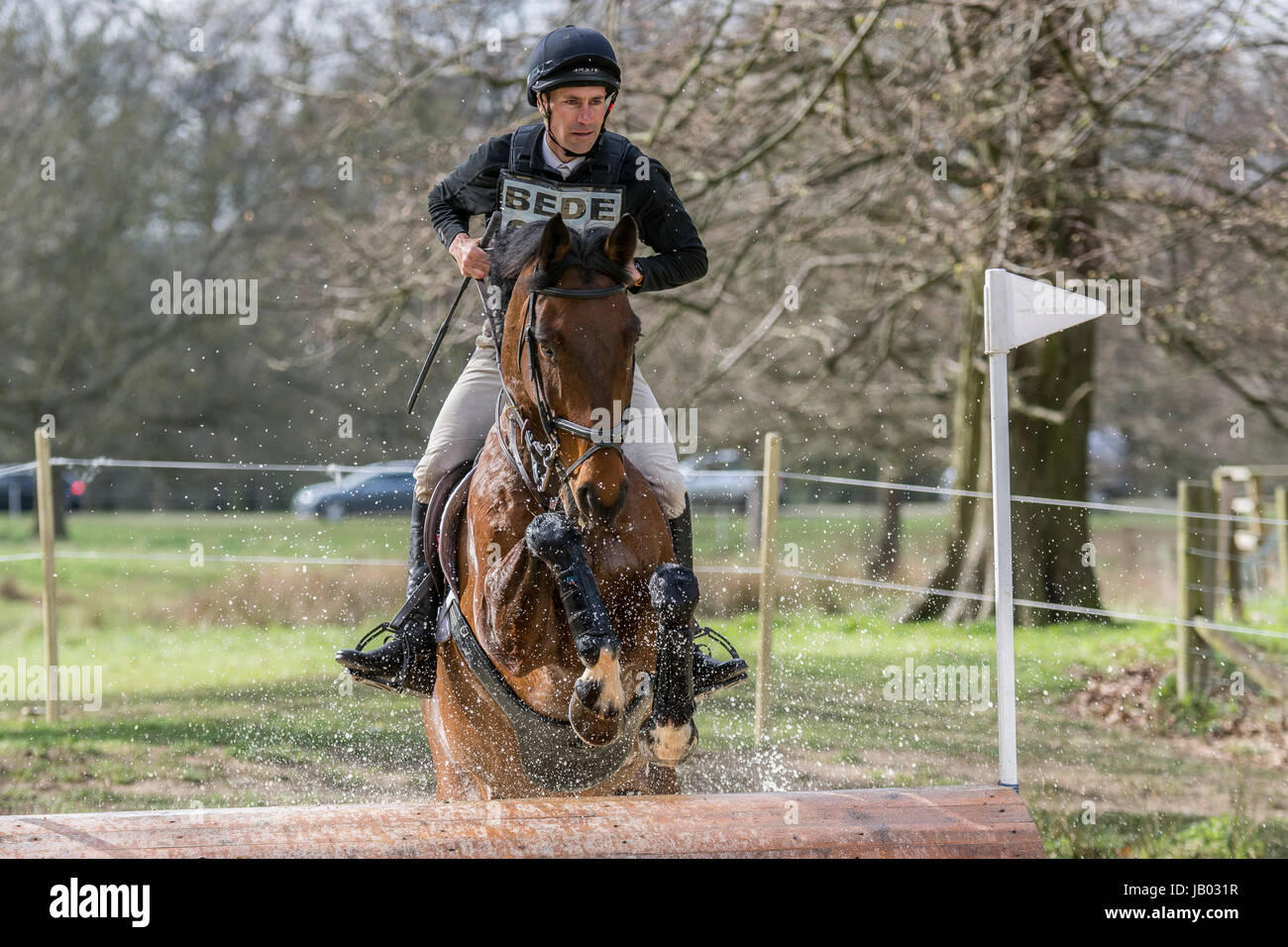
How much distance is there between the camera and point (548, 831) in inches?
110

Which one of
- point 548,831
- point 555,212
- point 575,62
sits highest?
point 575,62

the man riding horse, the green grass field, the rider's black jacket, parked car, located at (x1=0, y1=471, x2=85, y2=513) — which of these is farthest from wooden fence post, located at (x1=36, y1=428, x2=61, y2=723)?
parked car, located at (x1=0, y1=471, x2=85, y2=513)

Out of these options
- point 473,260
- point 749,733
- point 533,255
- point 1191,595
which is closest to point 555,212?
point 533,255

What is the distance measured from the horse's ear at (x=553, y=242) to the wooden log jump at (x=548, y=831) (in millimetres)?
1362

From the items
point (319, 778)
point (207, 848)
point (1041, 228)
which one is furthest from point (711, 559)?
point (207, 848)

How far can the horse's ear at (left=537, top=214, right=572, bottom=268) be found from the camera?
2.82 m

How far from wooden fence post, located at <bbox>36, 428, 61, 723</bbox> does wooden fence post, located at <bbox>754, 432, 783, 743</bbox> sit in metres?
4.01

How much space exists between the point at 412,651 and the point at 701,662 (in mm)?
924

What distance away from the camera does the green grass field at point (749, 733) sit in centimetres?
539

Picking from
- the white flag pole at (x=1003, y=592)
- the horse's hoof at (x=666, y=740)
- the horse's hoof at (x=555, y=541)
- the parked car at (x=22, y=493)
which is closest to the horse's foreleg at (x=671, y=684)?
the horse's hoof at (x=666, y=740)

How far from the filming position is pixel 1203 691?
Answer: 6.92 meters

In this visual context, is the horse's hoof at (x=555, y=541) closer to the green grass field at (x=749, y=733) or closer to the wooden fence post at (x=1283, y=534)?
the green grass field at (x=749, y=733)

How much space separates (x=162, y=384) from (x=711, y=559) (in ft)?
37.1

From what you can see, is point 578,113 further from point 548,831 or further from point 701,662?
point 548,831
